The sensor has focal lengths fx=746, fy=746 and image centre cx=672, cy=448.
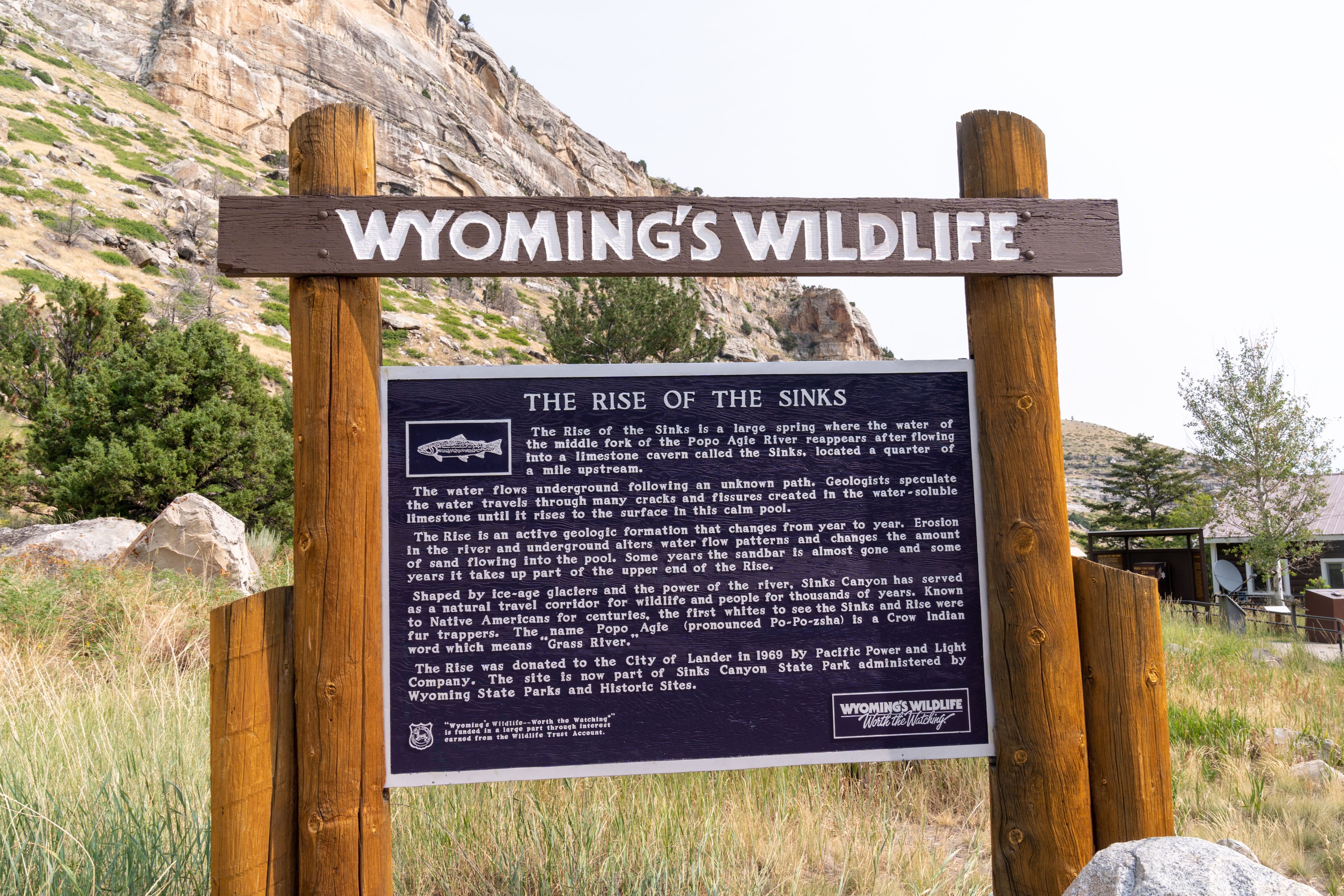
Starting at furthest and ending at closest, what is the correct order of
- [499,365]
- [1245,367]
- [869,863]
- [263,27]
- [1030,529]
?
[263,27], [1245,367], [869,863], [1030,529], [499,365]

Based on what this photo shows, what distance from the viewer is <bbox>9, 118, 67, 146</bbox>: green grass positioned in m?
35.0

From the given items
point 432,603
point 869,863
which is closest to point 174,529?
point 432,603

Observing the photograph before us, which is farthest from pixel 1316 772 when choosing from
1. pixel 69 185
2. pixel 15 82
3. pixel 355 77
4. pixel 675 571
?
pixel 355 77

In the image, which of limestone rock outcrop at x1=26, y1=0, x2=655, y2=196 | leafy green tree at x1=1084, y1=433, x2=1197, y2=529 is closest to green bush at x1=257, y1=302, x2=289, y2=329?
limestone rock outcrop at x1=26, y1=0, x2=655, y2=196

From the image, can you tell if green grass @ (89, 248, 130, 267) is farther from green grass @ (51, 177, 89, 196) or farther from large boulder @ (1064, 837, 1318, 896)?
large boulder @ (1064, 837, 1318, 896)

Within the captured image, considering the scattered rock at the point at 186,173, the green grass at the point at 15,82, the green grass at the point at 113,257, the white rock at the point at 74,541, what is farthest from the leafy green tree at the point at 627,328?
the green grass at the point at 15,82

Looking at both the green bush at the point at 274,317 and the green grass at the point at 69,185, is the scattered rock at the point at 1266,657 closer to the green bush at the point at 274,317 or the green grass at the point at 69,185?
the green bush at the point at 274,317

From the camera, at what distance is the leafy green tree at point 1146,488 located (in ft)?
126

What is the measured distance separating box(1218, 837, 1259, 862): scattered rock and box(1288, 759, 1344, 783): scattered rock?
10.4 feet

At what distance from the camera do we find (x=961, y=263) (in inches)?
105

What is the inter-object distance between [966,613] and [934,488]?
1.49 ft

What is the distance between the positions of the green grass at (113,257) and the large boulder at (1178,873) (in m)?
35.2

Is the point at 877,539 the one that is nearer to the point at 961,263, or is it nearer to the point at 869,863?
the point at 961,263

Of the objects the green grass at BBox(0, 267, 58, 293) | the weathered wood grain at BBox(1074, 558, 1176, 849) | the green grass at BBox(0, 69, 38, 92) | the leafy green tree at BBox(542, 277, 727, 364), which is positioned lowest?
the weathered wood grain at BBox(1074, 558, 1176, 849)
